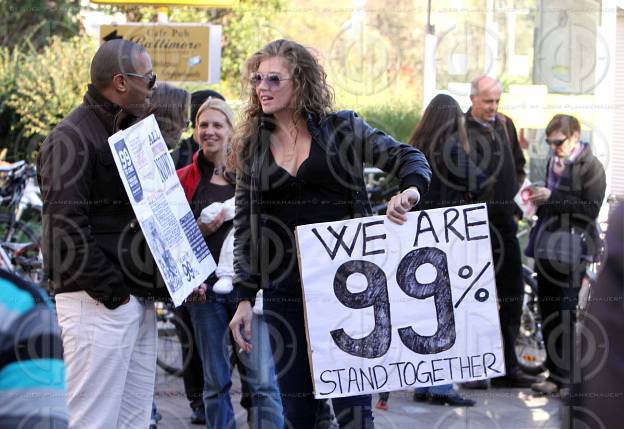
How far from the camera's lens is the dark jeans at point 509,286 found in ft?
24.0

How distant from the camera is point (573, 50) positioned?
9719 mm

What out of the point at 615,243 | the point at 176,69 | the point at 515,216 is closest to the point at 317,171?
the point at 615,243

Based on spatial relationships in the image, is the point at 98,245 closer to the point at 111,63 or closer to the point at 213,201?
the point at 111,63

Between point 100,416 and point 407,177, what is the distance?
4.65 feet

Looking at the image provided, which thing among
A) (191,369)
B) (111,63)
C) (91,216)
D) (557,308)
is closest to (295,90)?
(111,63)

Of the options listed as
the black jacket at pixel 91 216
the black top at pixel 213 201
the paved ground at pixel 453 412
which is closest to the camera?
the black jacket at pixel 91 216

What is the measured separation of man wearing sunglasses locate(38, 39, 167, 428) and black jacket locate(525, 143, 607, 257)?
356cm

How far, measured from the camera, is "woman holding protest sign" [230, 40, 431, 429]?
13.1ft

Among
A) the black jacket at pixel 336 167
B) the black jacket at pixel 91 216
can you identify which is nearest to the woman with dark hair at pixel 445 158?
the black jacket at pixel 336 167

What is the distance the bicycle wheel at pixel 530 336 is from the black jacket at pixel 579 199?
2.61 ft

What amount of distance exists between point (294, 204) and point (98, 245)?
73 cm

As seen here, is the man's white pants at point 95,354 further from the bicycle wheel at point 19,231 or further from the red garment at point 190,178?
the bicycle wheel at point 19,231

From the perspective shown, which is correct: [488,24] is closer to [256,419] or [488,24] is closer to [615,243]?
[256,419]

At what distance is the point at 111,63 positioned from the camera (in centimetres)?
412
